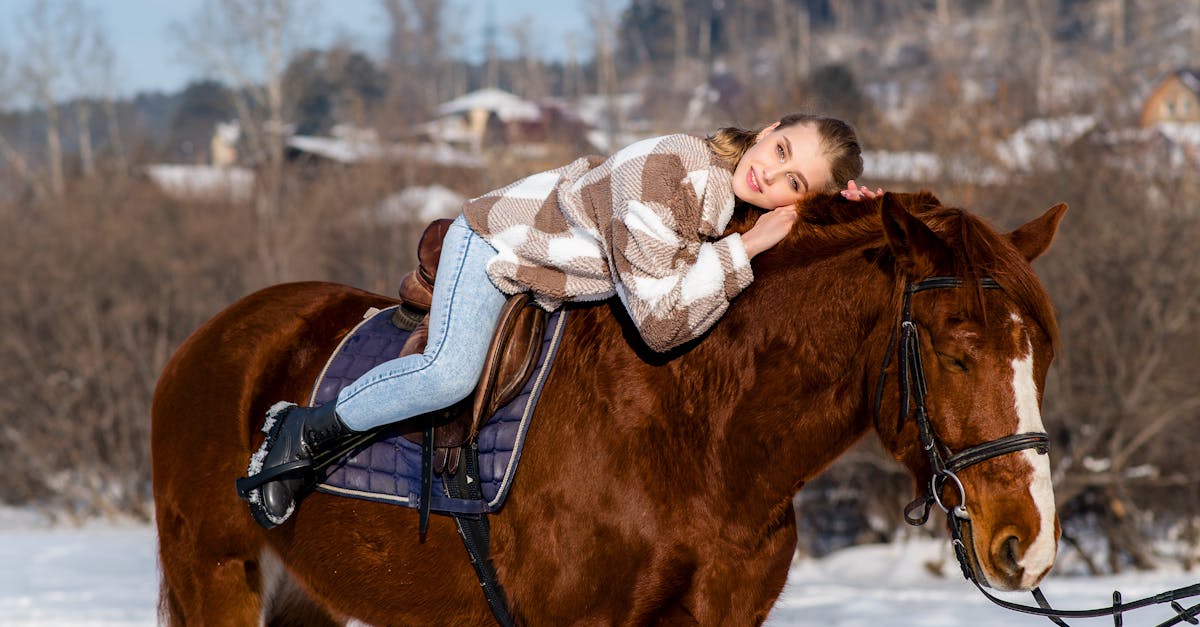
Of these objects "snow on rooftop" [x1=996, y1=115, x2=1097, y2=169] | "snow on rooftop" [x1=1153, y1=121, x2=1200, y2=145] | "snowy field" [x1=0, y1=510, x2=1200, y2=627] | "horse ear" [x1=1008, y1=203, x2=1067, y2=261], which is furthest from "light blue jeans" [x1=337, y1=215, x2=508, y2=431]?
"snow on rooftop" [x1=1153, y1=121, x2=1200, y2=145]

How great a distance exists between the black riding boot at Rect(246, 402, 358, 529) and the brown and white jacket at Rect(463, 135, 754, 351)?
0.61 m

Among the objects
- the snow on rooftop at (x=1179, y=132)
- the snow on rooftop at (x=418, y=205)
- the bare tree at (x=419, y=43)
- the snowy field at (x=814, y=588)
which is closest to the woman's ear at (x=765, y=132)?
the snowy field at (x=814, y=588)

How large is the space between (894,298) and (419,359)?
3.99 feet

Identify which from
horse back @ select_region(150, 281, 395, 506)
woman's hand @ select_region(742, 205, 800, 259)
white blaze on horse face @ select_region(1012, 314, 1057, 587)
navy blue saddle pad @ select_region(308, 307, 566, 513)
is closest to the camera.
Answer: white blaze on horse face @ select_region(1012, 314, 1057, 587)

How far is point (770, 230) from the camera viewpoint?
9.15 ft

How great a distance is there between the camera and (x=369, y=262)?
18.9 metres

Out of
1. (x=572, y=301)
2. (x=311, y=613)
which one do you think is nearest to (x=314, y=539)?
(x=311, y=613)

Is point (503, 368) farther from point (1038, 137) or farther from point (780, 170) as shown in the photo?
point (1038, 137)

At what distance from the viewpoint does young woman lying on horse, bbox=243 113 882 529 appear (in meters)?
2.68

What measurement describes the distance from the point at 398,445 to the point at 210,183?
26103 mm

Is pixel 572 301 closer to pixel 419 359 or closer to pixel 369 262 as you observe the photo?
pixel 419 359

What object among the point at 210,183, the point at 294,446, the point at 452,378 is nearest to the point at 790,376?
the point at 452,378

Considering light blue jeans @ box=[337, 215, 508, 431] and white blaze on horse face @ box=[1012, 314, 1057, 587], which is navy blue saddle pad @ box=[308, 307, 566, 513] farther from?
white blaze on horse face @ box=[1012, 314, 1057, 587]

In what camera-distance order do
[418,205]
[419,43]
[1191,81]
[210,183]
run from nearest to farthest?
[418,205], [210,183], [1191,81], [419,43]
